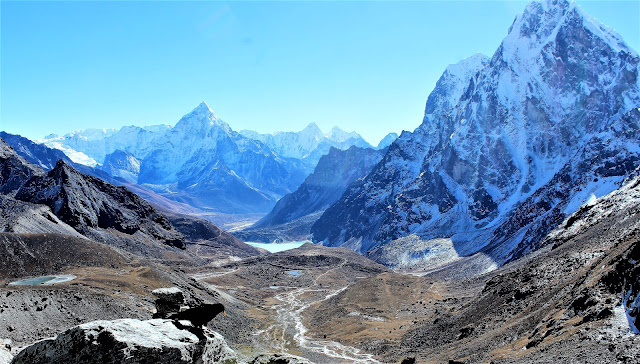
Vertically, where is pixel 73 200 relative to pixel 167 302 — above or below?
above

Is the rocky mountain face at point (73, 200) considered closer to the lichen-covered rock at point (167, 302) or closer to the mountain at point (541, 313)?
the mountain at point (541, 313)

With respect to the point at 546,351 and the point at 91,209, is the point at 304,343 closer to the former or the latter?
the point at 546,351

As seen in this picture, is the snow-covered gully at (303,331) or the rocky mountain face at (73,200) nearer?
the snow-covered gully at (303,331)

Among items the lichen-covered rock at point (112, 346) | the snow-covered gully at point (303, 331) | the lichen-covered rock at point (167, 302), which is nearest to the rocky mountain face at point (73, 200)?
the snow-covered gully at point (303, 331)

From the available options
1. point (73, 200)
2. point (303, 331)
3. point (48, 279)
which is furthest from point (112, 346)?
point (73, 200)

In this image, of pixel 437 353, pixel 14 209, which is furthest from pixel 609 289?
pixel 14 209

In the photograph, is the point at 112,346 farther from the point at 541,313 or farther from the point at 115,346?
the point at 541,313

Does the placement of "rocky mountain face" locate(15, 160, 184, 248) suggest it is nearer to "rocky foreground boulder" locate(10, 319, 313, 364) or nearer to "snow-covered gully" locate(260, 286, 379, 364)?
"snow-covered gully" locate(260, 286, 379, 364)

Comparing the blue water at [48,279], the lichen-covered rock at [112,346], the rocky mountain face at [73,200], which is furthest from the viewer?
the rocky mountain face at [73,200]
